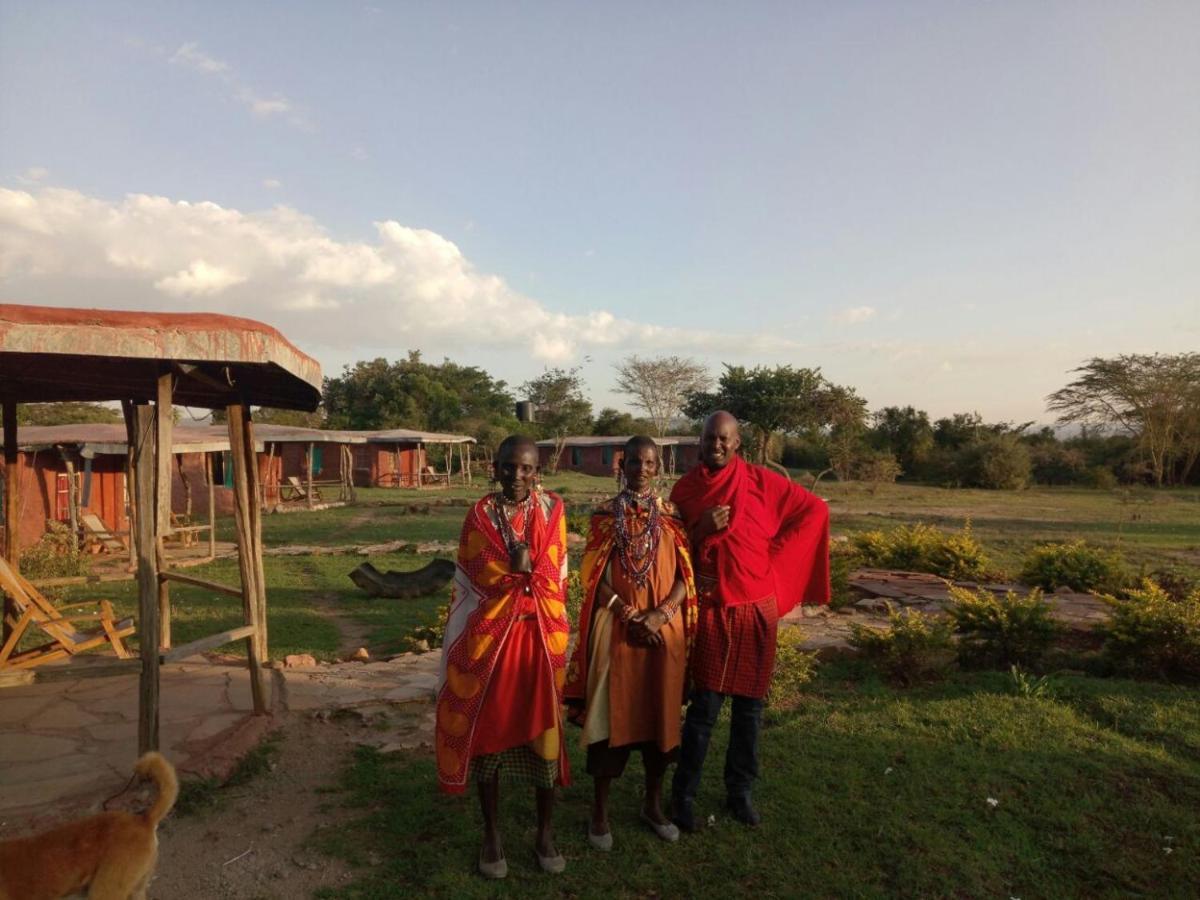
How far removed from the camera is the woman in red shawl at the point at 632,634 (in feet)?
10.2

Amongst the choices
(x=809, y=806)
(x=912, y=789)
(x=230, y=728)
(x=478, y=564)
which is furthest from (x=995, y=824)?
(x=230, y=728)

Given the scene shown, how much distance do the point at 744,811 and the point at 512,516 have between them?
1.69m

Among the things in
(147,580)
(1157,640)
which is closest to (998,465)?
(1157,640)

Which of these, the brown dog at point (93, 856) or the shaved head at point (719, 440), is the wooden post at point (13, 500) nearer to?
the brown dog at point (93, 856)

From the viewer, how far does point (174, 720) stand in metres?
4.34

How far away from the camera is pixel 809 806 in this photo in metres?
3.50

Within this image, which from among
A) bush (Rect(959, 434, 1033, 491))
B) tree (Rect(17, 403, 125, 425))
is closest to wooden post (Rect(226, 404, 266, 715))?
tree (Rect(17, 403, 125, 425))

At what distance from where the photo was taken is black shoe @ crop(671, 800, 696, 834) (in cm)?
331

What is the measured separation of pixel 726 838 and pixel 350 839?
1602mm

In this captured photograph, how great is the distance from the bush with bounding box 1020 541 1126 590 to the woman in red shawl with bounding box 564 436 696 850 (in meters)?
6.92

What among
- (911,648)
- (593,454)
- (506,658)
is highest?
(593,454)

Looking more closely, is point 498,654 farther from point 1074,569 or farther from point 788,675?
point 1074,569

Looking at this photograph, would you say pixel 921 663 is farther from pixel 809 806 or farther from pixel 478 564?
pixel 478 564

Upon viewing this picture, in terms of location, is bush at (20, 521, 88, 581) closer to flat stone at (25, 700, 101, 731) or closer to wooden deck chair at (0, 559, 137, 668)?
wooden deck chair at (0, 559, 137, 668)
